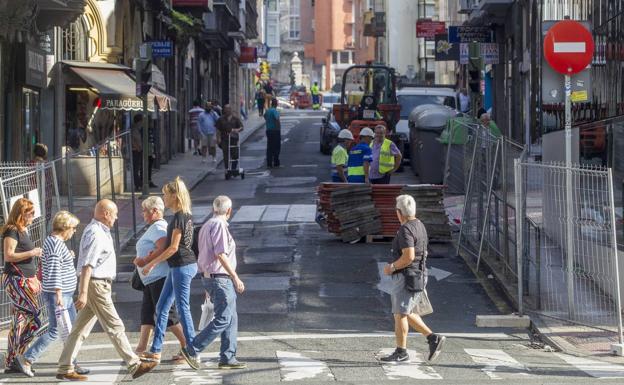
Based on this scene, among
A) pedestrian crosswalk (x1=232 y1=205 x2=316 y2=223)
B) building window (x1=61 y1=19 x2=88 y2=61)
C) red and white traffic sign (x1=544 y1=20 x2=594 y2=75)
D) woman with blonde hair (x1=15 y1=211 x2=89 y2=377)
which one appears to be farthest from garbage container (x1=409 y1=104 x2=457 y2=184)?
woman with blonde hair (x1=15 y1=211 x2=89 y2=377)

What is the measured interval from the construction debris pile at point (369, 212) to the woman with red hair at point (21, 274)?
337 inches

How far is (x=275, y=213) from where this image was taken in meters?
24.7

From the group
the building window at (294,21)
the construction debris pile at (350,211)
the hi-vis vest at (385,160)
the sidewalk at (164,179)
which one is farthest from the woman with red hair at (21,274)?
the building window at (294,21)

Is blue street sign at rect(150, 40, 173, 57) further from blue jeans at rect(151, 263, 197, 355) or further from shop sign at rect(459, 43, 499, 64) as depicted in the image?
blue jeans at rect(151, 263, 197, 355)

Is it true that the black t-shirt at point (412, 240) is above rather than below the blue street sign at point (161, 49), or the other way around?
below

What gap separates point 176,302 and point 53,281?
1057 millimetres

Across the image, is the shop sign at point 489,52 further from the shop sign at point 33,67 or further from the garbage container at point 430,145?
the shop sign at point 33,67

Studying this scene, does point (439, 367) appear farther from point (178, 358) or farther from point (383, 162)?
point (383, 162)

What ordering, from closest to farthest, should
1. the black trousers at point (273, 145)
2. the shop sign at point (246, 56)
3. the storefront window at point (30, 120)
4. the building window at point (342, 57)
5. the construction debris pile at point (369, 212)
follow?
the construction debris pile at point (369, 212) < the storefront window at point (30, 120) < the black trousers at point (273, 145) < the shop sign at point (246, 56) < the building window at point (342, 57)

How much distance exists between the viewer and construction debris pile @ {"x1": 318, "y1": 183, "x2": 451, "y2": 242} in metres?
20.1

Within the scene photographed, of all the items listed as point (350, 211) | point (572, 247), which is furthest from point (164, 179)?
point (572, 247)

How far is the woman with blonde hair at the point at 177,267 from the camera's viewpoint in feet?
37.7

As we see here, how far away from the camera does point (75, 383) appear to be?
11164 mm

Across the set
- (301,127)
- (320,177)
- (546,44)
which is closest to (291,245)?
(546,44)
